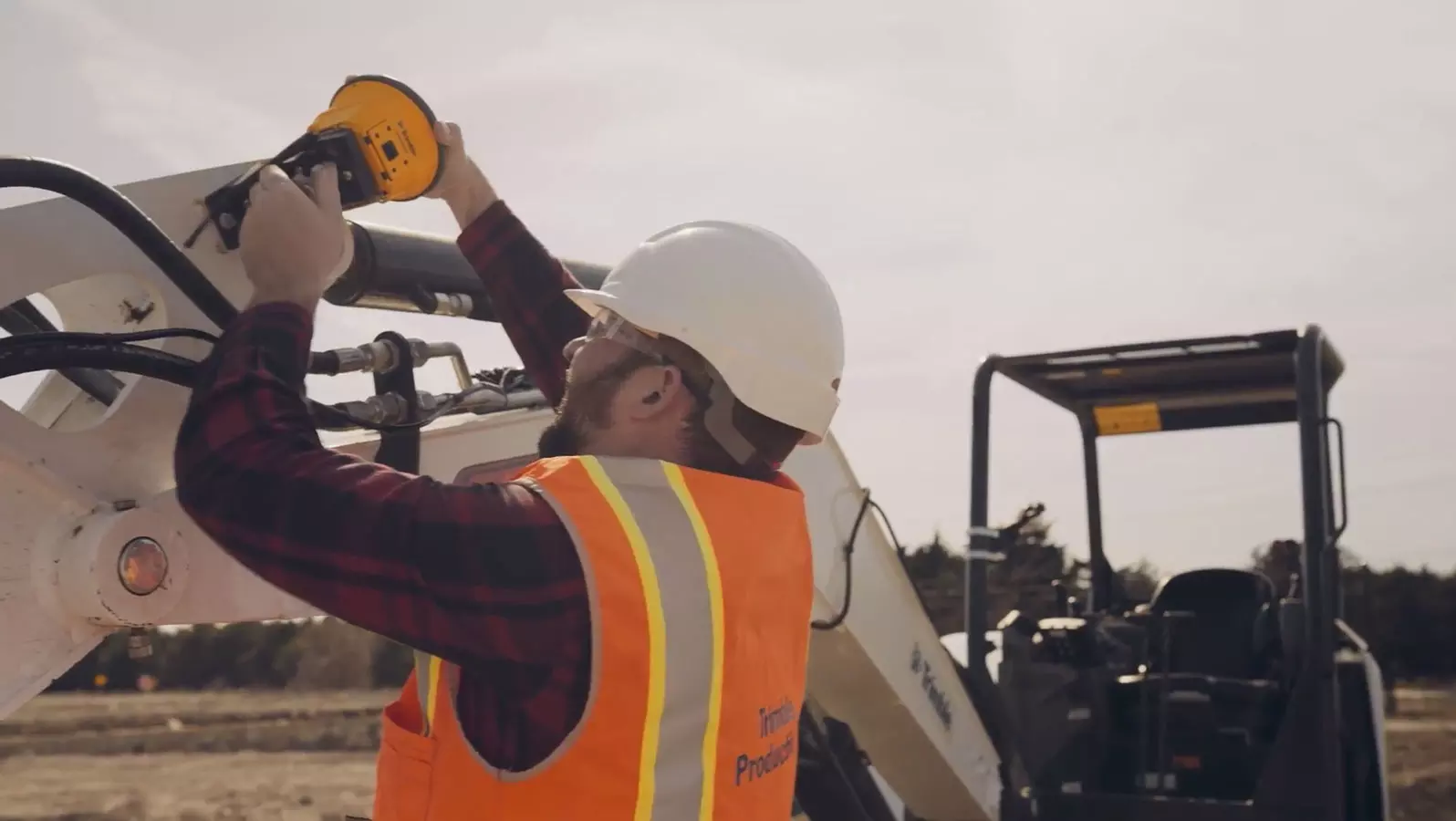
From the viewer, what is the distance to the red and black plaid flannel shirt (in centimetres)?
182

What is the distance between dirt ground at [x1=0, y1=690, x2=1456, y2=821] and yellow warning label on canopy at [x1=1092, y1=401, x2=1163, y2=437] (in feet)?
20.0

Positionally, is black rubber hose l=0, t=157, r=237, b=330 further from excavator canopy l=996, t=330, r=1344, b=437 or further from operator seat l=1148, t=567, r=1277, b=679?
operator seat l=1148, t=567, r=1277, b=679

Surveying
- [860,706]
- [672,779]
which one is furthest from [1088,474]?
[672,779]

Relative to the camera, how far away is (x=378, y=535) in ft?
5.95

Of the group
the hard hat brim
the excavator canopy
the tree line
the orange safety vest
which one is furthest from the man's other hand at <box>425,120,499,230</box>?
the tree line

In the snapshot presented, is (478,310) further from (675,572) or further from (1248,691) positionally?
(1248,691)

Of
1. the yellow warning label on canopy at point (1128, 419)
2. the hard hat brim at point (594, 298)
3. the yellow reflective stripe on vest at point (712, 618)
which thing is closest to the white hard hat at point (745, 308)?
the hard hat brim at point (594, 298)

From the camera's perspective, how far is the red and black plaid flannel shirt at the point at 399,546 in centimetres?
182

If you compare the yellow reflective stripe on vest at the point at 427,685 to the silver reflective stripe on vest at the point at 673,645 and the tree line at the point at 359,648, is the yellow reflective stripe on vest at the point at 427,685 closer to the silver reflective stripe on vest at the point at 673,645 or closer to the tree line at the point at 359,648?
the silver reflective stripe on vest at the point at 673,645

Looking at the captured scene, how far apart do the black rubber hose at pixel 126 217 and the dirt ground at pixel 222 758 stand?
8156mm

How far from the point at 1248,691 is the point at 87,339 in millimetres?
4321

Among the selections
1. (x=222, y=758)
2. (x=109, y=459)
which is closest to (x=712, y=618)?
(x=109, y=459)

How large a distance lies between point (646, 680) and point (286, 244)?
83 centimetres

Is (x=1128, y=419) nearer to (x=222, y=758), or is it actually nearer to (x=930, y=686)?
(x=930, y=686)
